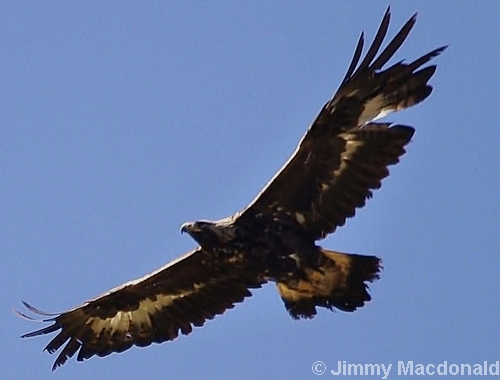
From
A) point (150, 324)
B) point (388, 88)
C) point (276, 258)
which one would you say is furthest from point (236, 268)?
point (388, 88)

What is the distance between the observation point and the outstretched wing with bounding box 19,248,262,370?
1509 cm

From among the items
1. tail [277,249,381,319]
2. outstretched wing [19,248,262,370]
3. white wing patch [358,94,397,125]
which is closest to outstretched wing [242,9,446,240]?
white wing patch [358,94,397,125]

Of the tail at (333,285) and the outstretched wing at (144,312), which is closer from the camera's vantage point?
the tail at (333,285)

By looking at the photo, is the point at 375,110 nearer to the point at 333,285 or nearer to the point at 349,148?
the point at 349,148

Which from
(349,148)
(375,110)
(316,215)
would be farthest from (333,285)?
(375,110)

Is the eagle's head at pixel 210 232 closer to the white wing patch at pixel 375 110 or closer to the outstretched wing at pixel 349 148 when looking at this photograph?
the outstretched wing at pixel 349 148

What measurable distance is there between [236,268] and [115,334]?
1929 mm

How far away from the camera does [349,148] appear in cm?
1384

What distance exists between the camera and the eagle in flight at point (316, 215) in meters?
13.4

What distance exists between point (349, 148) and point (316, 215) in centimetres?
82

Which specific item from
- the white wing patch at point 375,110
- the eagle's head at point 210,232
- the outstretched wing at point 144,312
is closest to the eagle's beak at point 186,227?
the eagle's head at point 210,232

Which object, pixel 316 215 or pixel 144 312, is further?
pixel 144 312

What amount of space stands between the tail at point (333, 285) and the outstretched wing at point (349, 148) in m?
0.37

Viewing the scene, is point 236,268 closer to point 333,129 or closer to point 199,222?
point 199,222
